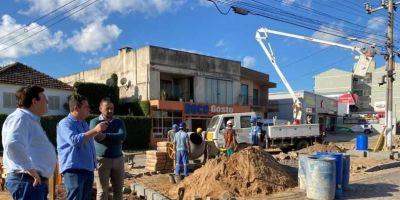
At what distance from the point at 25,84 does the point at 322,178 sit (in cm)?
2619

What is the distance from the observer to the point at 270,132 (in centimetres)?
2167

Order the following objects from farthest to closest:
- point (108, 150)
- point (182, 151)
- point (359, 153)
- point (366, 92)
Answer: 1. point (366, 92)
2. point (359, 153)
3. point (182, 151)
4. point (108, 150)

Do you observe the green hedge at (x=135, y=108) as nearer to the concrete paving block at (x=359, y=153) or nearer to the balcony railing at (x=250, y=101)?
the balcony railing at (x=250, y=101)

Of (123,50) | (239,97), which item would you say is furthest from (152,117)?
(239,97)

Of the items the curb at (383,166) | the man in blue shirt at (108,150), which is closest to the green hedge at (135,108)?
the curb at (383,166)

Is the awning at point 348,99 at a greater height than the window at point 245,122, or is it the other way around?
the awning at point 348,99

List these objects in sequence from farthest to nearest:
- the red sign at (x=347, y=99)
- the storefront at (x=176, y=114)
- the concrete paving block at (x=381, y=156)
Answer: the red sign at (x=347, y=99)
the storefront at (x=176, y=114)
the concrete paving block at (x=381, y=156)

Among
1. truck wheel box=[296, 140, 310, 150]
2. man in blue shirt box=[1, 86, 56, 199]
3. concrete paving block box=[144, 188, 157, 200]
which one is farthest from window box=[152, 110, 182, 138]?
man in blue shirt box=[1, 86, 56, 199]

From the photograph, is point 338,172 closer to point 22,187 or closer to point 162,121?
point 22,187

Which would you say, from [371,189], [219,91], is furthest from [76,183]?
[219,91]

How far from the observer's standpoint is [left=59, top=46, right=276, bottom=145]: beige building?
114ft

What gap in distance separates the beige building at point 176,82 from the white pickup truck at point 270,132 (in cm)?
1276

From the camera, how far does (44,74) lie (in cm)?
3419

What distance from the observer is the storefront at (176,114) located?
34281 mm
